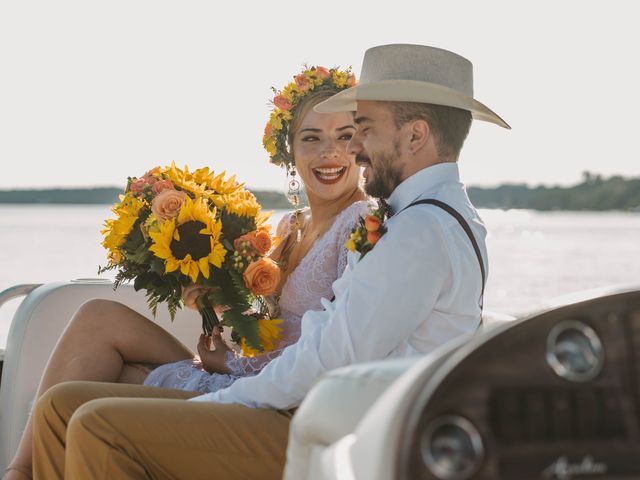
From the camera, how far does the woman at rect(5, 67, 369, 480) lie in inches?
128

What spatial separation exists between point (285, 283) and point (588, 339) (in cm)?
231

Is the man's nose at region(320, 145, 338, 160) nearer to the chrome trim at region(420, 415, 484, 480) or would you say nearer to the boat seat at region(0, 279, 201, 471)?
the boat seat at region(0, 279, 201, 471)

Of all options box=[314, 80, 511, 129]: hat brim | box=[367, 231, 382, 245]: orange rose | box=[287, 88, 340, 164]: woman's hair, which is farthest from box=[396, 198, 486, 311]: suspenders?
box=[287, 88, 340, 164]: woman's hair

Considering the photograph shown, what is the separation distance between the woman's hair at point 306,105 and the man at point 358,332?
46.7 inches

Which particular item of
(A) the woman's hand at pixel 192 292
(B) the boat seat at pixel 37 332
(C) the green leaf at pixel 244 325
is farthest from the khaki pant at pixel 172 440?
(B) the boat seat at pixel 37 332

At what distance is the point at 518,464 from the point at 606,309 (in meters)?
0.22

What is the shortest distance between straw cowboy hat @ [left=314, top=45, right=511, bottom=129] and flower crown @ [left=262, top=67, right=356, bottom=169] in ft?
3.25

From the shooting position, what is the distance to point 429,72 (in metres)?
2.71

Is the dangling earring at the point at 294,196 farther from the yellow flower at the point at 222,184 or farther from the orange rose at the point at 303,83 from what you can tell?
the yellow flower at the point at 222,184

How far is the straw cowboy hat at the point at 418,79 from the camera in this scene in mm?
2615

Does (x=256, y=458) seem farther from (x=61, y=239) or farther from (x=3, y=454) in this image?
(x=61, y=239)

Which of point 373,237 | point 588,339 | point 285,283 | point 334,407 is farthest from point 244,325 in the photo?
point 588,339

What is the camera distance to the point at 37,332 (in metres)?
3.98

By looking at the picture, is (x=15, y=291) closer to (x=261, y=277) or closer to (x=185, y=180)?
(x=185, y=180)
